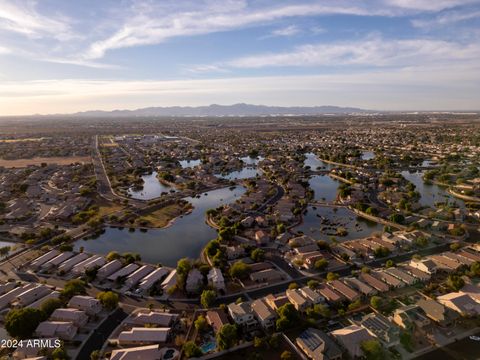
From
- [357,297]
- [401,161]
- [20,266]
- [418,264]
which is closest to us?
[357,297]

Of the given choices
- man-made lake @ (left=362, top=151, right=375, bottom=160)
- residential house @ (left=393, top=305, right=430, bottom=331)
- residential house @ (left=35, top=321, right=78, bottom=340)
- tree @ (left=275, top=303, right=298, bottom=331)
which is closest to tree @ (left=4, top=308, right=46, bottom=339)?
residential house @ (left=35, top=321, right=78, bottom=340)

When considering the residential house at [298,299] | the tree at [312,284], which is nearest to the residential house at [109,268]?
the residential house at [298,299]

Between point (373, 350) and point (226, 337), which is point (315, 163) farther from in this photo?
point (226, 337)

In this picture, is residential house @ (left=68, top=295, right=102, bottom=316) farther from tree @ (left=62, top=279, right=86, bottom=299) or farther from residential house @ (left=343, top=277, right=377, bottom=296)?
residential house @ (left=343, top=277, right=377, bottom=296)

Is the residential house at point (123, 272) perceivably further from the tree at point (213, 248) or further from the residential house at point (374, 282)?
the residential house at point (374, 282)

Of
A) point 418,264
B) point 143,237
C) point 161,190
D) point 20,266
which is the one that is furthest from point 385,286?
point 161,190

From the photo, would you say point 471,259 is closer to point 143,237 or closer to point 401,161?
point 143,237
